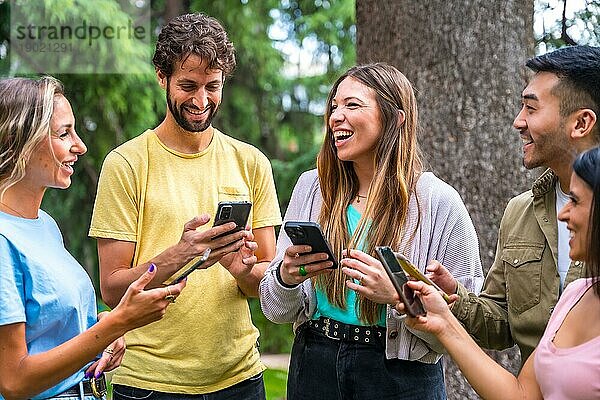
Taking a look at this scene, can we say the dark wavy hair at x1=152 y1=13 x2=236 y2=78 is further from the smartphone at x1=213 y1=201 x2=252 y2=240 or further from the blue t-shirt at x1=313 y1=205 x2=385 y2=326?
the blue t-shirt at x1=313 y1=205 x2=385 y2=326

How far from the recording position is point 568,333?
2365 mm

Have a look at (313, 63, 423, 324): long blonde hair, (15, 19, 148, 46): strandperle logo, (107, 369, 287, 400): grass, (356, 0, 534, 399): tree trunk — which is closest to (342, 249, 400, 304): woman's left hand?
(313, 63, 423, 324): long blonde hair

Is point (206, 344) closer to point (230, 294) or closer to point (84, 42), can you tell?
point (230, 294)

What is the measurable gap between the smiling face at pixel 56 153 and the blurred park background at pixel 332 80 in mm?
2312

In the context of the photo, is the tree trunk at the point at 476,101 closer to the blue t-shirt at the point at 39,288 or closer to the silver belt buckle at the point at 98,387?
the silver belt buckle at the point at 98,387

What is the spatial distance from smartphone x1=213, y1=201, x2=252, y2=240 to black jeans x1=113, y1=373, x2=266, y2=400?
68cm

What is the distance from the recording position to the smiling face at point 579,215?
2318 mm

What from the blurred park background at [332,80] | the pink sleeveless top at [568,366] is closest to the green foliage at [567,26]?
the blurred park background at [332,80]

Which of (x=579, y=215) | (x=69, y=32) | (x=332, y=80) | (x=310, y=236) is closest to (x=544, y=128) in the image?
(x=579, y=215)

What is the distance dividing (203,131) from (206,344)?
0.84 m

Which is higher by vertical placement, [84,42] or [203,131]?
[84,42]

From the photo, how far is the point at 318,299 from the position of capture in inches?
121

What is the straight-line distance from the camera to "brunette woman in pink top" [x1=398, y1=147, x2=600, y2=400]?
2252 millimetres

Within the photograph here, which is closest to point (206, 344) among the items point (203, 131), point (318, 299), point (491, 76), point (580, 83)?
point (318, 299)
